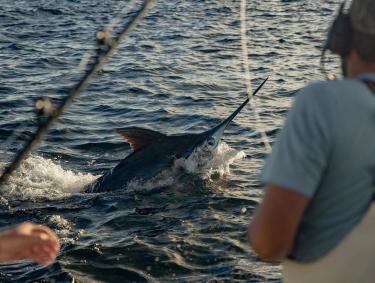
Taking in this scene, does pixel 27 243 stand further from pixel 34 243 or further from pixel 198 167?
pixel 198 167

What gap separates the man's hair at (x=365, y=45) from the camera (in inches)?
89.0

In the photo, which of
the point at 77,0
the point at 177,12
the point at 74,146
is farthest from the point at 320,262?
the point at 77,0

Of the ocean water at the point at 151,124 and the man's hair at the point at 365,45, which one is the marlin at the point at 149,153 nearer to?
the ocean water at the point at 151,124

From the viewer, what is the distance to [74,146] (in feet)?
34.5

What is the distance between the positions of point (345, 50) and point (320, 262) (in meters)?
0.69

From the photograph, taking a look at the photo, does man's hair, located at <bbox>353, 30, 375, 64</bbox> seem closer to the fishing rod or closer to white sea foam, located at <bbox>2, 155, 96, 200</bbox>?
the fishing rod

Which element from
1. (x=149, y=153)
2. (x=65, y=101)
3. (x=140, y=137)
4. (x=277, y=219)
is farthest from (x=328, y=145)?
(x=149, y=153)

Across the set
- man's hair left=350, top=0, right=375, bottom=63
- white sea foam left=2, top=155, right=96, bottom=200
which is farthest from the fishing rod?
white sea foam left=2, top=155, right=96, bottom=200

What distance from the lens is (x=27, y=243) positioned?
2.84 m

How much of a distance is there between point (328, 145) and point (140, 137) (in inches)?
271

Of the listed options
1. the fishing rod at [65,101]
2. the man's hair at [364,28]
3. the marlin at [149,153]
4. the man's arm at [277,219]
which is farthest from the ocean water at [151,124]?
the man's hair at [364,28]

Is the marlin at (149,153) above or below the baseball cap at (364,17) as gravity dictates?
below

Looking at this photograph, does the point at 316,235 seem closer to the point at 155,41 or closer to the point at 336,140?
the point at 336,140

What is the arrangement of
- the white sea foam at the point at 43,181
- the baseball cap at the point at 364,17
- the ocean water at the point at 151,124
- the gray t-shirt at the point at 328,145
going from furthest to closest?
the white sea foam at the point at 43,181 → the ocean water at the point at 151,124 → the baseball cap at the point at 364,17 → the gray t-shirt at the point at 328,145
